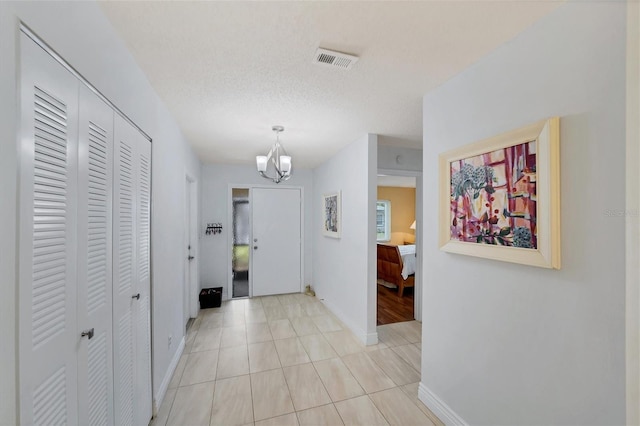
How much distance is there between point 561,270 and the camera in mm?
1138

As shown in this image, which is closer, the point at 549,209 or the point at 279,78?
the point at 549,209

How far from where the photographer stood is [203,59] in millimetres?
1514

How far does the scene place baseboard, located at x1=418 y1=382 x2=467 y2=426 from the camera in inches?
67.4

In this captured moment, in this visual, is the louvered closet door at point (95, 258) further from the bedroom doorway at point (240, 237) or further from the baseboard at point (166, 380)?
the bedroom doorway at point (240, 237)

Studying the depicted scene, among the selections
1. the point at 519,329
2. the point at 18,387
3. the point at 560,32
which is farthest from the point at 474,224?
the point at 18,387

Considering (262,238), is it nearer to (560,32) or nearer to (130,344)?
(130,344)

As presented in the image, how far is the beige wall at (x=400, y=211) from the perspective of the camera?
7590mm

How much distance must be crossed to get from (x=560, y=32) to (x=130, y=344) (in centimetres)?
264

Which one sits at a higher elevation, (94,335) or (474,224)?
(474,224)

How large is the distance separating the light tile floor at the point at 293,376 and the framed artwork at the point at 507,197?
1.34 m

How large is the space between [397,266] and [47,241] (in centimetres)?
451
